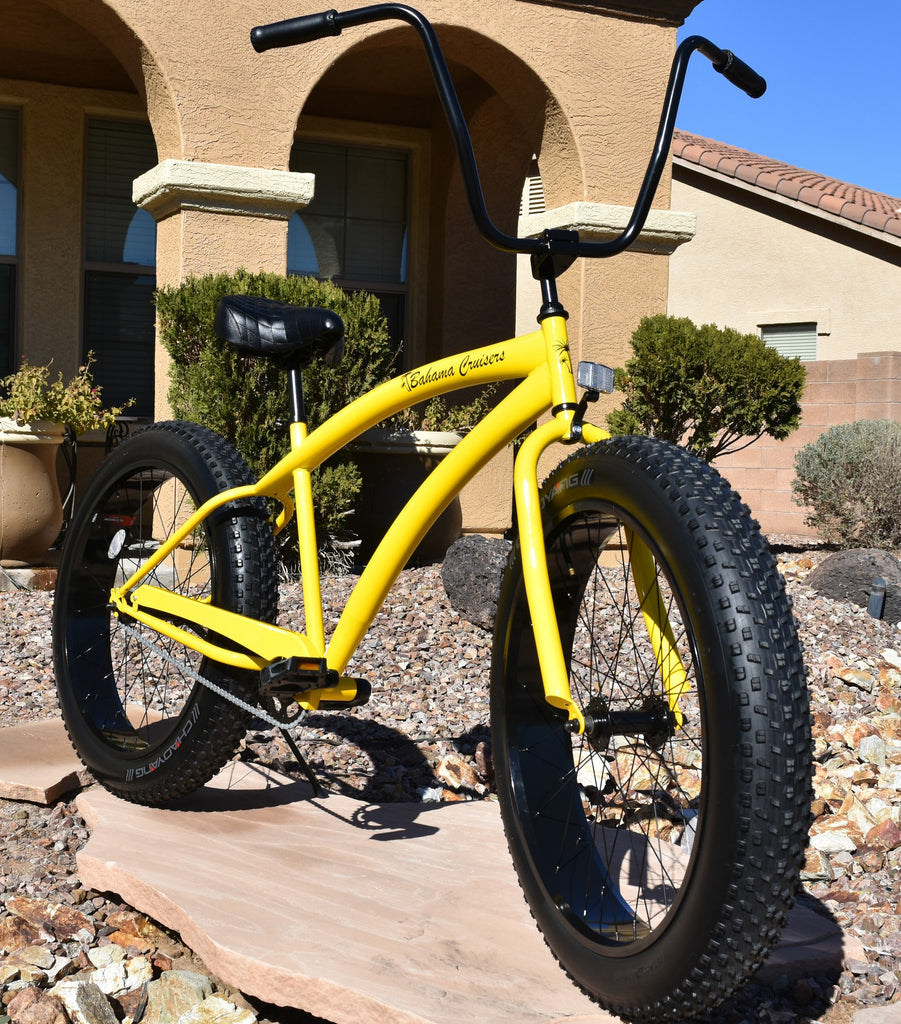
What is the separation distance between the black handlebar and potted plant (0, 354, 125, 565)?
4.80 metres

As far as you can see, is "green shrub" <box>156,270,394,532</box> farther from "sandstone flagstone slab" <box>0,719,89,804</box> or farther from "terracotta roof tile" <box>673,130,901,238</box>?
"terracotta roof tile" <box>673,130,901,238</box>

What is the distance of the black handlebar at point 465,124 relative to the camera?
90.0 inches

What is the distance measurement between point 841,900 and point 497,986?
1195 millimetres

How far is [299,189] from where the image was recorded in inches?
282

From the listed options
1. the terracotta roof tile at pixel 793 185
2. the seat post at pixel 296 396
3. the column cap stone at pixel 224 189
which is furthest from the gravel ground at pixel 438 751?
the terracotta roof tile at pixel 793 185

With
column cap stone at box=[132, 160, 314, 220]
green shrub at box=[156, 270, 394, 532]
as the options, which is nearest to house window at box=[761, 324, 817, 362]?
column cap stone at box=[132, 160, 314, 220]

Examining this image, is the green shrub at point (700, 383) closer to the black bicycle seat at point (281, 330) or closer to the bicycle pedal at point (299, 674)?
the black bicycle seat at point (281, 330)

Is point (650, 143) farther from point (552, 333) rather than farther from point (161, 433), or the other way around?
point (552, 333)

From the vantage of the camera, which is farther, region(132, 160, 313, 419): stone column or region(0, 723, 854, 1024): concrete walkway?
region(132, 160, 313, 419): stone column

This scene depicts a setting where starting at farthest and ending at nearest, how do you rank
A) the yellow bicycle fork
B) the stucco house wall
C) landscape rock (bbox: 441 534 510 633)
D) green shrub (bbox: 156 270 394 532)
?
the stucco house wall → green shrub (bbox: 156 270 394 532) → landscape rock (bbox: 441 534 510 633) → the yellow bicycle fork

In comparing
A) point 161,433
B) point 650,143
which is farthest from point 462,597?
point 650,143

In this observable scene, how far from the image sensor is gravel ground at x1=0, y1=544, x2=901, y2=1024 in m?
2.47

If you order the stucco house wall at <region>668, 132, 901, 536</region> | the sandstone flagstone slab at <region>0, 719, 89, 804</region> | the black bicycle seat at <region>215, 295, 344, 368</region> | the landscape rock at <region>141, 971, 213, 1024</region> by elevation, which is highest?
the stucco house wall at <region>668, 132, 901, 536</region>

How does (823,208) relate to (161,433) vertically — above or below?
above
